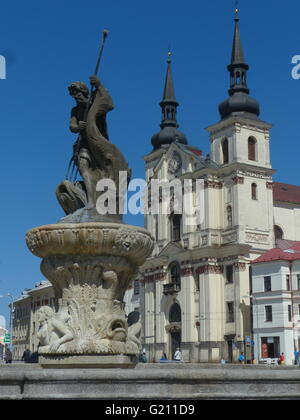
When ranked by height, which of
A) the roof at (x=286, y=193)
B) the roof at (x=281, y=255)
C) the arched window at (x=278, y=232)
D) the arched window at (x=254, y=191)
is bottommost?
the roof at (x=281, y=255)

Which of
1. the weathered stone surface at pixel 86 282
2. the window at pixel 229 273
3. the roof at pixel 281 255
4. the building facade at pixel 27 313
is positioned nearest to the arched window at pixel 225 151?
the window at pixel 229 273

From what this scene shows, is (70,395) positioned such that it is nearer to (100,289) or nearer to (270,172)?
(100,289)

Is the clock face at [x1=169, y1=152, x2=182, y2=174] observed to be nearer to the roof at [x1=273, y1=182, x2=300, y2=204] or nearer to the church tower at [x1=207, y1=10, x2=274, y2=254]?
the church tower at [x1=207, y1=10, x2=274, y2=254]

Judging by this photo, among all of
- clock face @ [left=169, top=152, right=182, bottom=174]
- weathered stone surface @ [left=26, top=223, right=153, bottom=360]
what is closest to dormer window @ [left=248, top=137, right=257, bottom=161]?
clock face @ [left=169, top=152, right=182, bottom=174]

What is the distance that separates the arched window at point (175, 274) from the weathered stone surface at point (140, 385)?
5439 cm

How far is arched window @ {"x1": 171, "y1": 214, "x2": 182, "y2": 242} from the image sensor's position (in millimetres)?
62750

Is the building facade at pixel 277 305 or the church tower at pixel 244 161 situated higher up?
the church tower at pixel 244 161

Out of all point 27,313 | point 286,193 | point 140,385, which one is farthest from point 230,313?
point 140,385

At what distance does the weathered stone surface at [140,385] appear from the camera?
6227mm

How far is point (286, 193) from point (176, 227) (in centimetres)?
1256

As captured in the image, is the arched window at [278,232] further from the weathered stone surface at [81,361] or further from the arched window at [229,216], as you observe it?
the weathered stone surface at [81,361]

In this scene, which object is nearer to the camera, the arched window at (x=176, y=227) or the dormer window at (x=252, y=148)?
the dormer window at (x=252, y=148)

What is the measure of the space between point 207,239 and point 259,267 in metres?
6.51

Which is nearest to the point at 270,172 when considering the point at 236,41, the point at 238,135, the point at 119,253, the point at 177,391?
the point at 238,135
